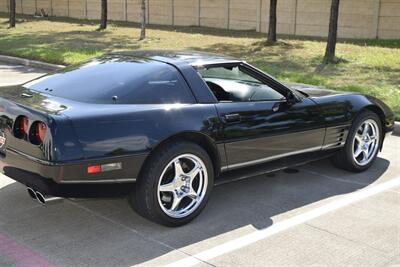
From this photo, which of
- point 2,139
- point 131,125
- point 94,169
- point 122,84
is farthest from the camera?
point 122,84

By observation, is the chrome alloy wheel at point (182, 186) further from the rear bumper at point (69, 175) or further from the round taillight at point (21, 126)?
the round taillight at point (21, 126)

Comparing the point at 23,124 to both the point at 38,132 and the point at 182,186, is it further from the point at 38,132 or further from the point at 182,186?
the point at 182,186

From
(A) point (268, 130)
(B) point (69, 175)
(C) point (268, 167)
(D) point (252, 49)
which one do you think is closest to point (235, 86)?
(A) point (268, 130)

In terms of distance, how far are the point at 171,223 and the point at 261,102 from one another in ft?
4.66

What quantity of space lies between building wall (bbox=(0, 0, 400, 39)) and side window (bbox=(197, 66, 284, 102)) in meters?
16.0

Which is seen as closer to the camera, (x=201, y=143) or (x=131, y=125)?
(x=131, y=125)

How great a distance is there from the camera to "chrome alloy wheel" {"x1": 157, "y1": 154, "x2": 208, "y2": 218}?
14.3 feet

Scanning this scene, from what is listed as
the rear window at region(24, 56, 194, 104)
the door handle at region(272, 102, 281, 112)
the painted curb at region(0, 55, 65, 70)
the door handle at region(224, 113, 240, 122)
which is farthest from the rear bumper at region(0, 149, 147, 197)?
the painted curb at region(0, 55, 65, 70)

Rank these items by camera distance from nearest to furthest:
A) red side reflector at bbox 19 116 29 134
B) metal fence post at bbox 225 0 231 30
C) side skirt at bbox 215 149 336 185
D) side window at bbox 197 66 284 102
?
red side reflector at bbox 19 116 29 134 → side skirt at bbox 215 149 336 185 → side window at bbox 197 66 284 102 → metal fence post at bbox 225 0 231 30

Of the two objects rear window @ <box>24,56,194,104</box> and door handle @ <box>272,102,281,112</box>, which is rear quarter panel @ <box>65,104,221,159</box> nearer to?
rear window @ <box>24,56,194,104</box>

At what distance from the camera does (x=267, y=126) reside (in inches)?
196

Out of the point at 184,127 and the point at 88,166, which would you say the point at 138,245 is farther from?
the point at 184,127

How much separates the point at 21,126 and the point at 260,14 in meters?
20.2

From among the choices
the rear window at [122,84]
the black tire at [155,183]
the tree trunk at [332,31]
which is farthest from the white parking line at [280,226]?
the tree trunk at [332,31]
